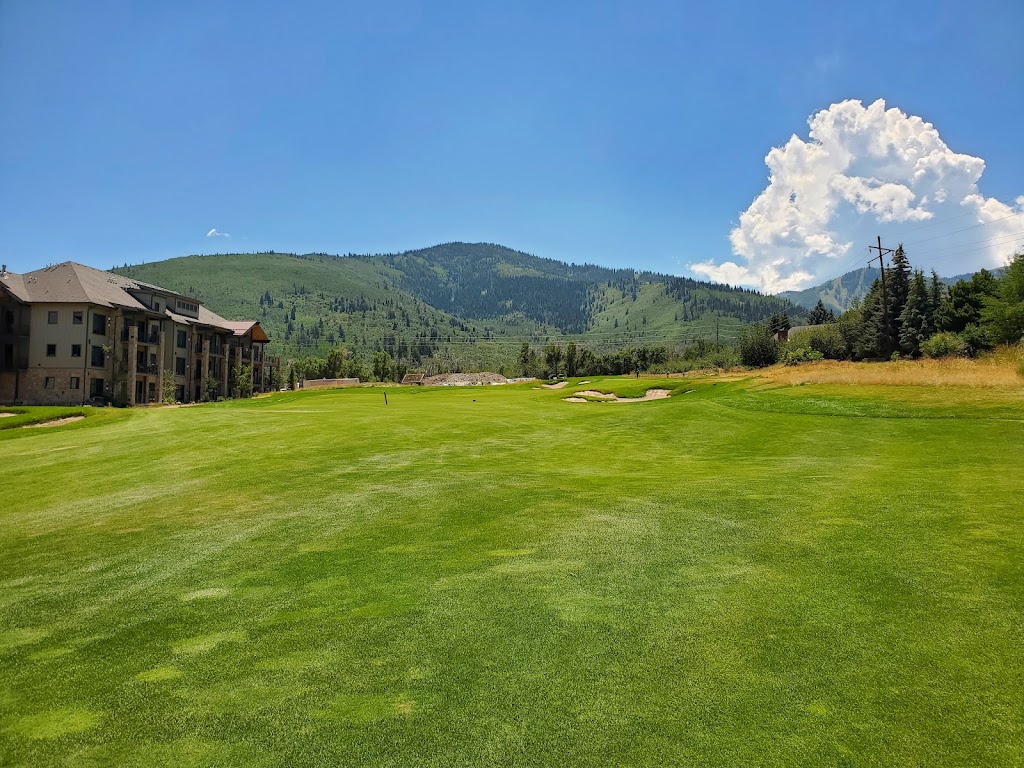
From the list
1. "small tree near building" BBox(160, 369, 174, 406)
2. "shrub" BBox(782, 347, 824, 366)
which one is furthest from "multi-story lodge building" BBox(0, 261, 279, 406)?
"shrub" BBox(782, 347, 824, 366)

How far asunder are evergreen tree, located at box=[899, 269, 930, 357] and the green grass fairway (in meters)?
72.8

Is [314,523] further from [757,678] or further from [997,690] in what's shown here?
[997,690]

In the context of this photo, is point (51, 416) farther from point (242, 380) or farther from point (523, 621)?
point (242, 380)

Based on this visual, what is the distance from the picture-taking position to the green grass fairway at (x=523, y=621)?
144 inches

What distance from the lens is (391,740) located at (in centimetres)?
364

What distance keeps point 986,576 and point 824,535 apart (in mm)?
1796

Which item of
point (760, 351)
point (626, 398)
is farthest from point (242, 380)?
point (760, 351)

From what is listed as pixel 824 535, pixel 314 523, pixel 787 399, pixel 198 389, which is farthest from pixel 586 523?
pixel 198 389

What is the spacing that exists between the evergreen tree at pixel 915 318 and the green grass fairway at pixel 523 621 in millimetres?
72767

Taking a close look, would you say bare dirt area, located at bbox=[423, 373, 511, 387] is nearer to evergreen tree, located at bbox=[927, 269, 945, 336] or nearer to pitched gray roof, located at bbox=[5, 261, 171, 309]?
pitched gray roof, located at bbox=[5, 261, 171, 309]

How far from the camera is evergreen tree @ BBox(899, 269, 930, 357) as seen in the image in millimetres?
71562

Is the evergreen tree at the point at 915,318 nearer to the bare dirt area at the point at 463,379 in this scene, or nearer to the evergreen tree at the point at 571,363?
the evergreen tree at the point at 571,363

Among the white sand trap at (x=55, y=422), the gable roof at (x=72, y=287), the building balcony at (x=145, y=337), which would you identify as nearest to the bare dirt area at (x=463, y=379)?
the building balcony at (x=145, y=337)

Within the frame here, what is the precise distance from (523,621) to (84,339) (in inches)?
2706
